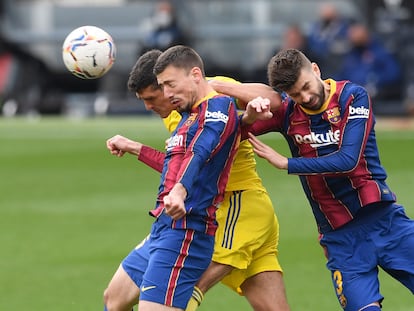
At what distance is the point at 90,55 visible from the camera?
8570mm

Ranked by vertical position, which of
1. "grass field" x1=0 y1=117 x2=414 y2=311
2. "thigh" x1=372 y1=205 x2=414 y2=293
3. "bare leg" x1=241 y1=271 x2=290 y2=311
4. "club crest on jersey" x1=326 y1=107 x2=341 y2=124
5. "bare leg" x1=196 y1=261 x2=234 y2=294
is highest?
"club crest on jersey" x1=326 y1=107 x2=341 y2=124

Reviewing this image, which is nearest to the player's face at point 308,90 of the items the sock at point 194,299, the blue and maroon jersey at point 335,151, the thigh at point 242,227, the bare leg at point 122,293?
the blue and maroon jersey at point 335,151

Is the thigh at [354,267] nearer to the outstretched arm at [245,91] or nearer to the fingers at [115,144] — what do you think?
the outstretched arm at [245,91]

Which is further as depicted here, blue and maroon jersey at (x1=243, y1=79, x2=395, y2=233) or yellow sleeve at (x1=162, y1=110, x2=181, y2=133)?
yellow sleeve at (x1=162, y1=110, x2=181, y2=133)

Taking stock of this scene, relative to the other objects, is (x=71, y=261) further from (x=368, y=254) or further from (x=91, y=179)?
(x=91, y=179)

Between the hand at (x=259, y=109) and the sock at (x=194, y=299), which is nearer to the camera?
the hand at (x=259, y=109)

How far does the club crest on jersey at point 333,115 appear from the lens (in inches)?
307

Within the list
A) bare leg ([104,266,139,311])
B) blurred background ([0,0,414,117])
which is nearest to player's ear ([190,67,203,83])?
bare leg ([104,266,139,311])

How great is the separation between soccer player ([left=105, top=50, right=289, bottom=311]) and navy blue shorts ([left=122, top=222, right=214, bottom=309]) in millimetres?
381

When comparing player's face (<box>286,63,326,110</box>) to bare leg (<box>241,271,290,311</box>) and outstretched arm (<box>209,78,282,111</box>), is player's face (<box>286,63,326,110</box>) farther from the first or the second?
bare leg (<box>241,271,290,311</box>)

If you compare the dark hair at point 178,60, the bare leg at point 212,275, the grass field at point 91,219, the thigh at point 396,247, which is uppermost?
the dark hair at point 178,60

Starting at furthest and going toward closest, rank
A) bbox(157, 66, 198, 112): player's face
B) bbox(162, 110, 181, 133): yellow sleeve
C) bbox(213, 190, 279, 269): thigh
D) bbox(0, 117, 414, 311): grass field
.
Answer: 1. bbox(0, 117, 414, 311): grass field
2. bbox(162, 110, 181, 133): yellow sleeve
3. bbox(213, 190, 279, 269): thigh
4. bbox(157, 66, 198, 112): player's face

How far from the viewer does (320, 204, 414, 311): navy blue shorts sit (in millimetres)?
7844

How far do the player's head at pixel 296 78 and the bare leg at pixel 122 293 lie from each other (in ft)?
5.54
